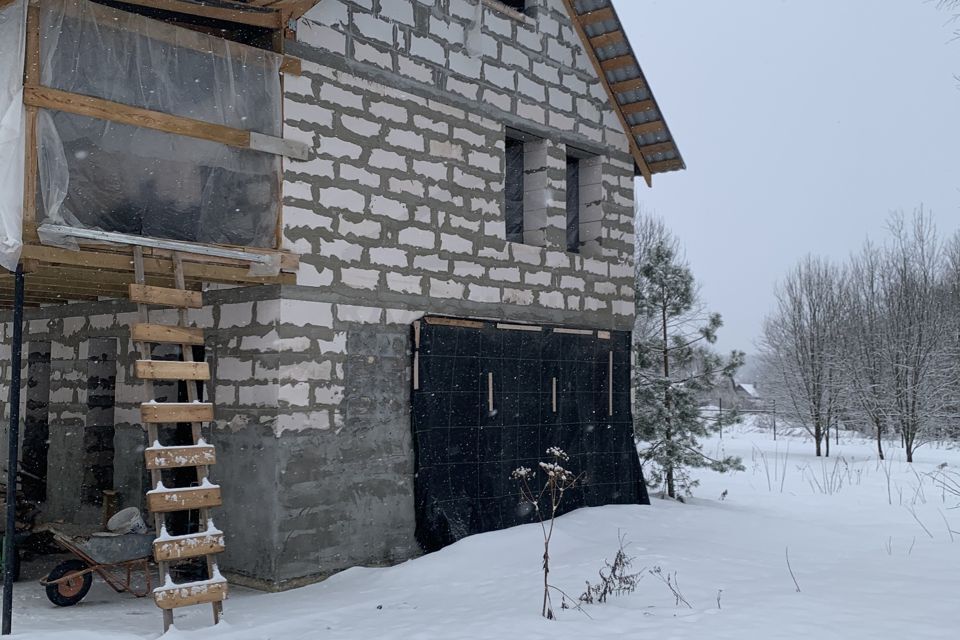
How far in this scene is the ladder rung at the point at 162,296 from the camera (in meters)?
6.70

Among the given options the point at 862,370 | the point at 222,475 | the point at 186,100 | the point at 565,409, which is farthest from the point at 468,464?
the point at 862,370

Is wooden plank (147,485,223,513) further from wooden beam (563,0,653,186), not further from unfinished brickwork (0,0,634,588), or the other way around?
wooden beam (563,0,653,186)

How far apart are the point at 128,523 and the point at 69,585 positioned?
67 cm

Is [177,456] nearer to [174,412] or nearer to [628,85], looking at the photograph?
[174,412]

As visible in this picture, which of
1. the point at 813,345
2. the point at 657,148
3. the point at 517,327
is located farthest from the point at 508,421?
the point at 813,345

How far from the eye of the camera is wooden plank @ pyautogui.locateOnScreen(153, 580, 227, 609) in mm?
6242

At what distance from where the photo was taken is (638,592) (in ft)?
23.7

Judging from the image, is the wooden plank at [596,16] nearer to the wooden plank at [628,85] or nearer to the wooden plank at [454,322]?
the wooden plank at [628,85]

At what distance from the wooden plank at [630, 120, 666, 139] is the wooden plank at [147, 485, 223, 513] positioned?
848 centimetres

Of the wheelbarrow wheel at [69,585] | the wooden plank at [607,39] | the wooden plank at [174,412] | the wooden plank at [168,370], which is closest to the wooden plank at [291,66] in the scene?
the wooden plank at [168,370]

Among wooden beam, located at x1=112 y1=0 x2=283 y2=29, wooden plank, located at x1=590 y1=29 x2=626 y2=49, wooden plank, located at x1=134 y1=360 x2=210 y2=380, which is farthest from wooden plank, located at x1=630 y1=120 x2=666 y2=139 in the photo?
wooden plank, located at x1=134 y1=360 x2=210 y2=380

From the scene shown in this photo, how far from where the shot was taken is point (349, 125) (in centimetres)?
884

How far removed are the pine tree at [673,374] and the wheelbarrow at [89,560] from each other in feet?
30.1

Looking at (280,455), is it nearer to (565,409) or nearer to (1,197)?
(1,197)
